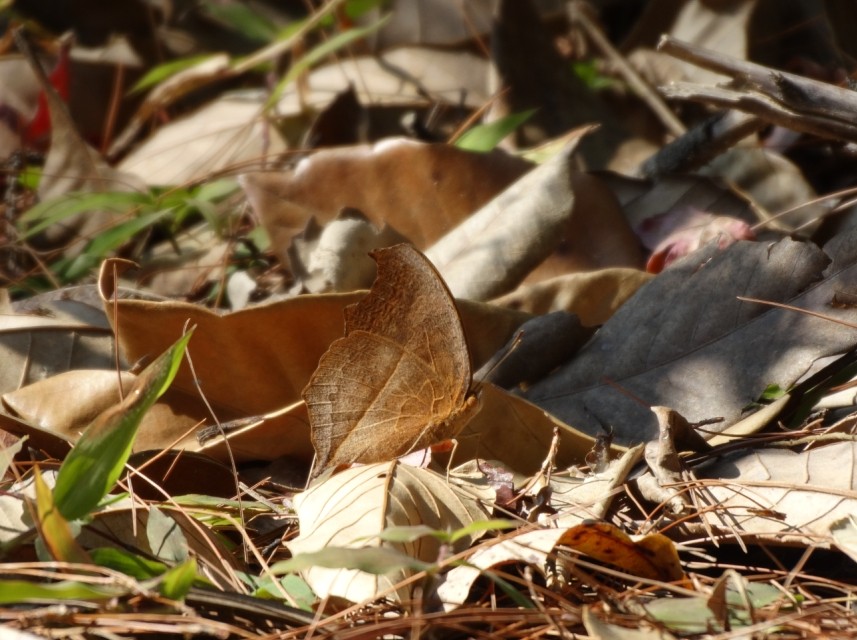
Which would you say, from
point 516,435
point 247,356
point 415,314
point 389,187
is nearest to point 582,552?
point 516,435

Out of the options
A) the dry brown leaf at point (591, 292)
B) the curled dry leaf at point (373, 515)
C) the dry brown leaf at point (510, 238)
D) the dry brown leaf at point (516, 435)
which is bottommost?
the dry brown leaf at point (516, 435)

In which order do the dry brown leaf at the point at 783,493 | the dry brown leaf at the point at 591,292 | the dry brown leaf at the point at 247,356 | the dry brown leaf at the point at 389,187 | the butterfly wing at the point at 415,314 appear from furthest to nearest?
1. the dry brown leaf at the point at 389,187
2. the dry brown leaf at the point at 591,292
3. the dry brown leaf at the point at 247,356
4. the butterfly wing at the point at 415,314
5. the dry brown leaf at the point at 783,493

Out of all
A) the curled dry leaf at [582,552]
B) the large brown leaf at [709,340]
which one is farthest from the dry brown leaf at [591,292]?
the curled dry leaf at [582,552]

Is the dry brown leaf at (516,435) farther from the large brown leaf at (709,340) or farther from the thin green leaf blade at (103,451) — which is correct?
the thin green leaf blade at (103,451)

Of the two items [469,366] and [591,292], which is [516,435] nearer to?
[469,366]

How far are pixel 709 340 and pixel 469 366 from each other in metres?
0.50

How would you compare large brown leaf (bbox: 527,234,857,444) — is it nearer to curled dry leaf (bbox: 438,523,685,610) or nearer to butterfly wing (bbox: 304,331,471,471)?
butterfly wing (bbox: 304,331,471,471)

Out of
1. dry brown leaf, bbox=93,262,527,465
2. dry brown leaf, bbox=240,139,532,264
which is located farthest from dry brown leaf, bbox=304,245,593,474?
dry brown leaf, bbox=240,139,532,264

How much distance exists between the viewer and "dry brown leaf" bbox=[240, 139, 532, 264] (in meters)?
2.55

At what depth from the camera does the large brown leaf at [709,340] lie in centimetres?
179

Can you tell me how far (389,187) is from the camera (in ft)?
8.50

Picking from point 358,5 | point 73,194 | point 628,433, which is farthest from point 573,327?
point 358,5

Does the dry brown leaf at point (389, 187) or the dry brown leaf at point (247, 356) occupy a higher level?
the dry brown leaf at point (389, 187)

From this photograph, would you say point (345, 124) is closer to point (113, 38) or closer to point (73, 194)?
point (73, 194)
